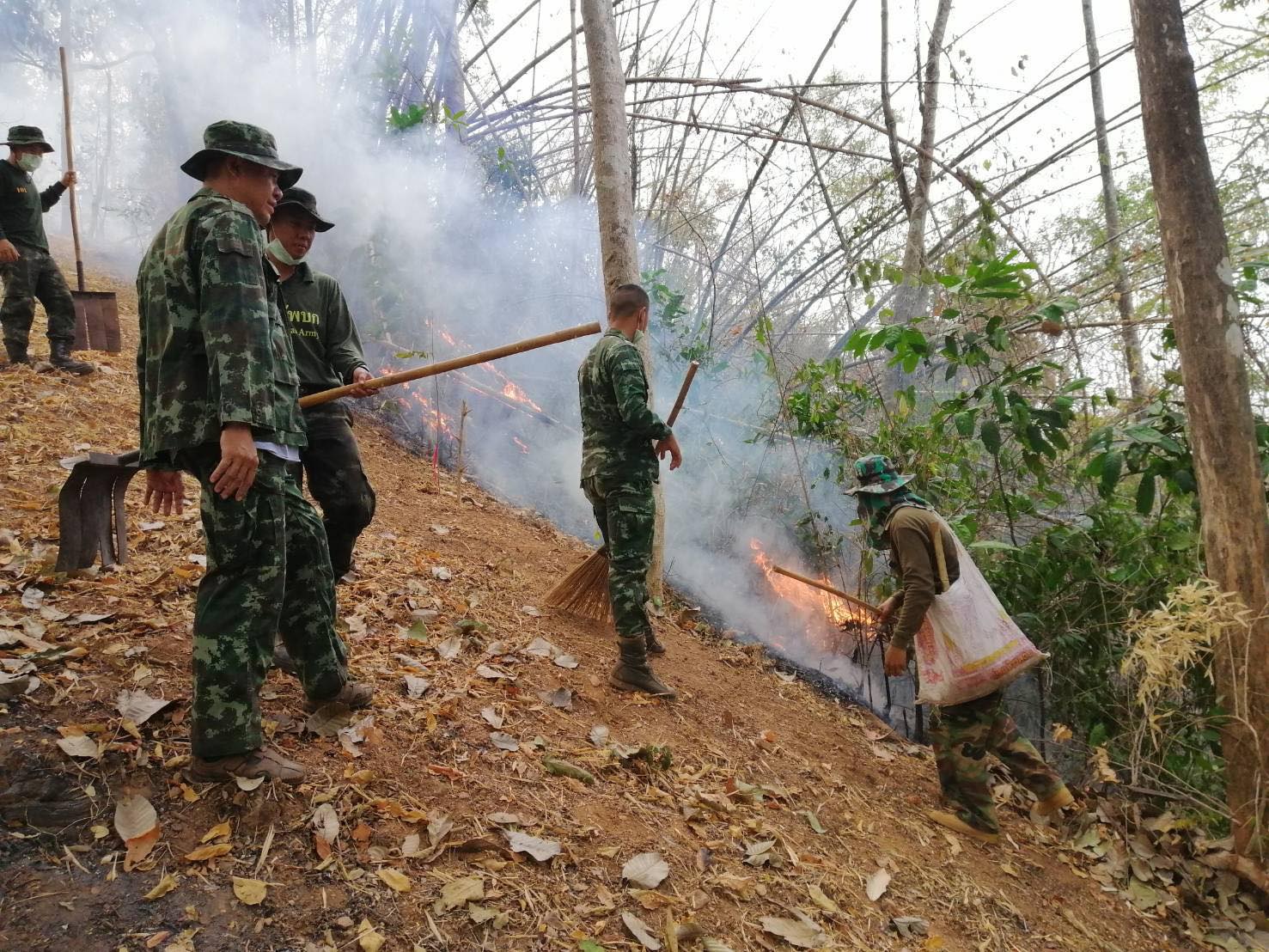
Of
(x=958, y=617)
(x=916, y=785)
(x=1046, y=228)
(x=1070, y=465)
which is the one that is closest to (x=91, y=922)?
(x=958, y=617)

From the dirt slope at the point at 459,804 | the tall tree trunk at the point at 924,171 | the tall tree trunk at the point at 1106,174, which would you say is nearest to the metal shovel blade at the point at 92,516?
the dirt slope at the point at 459,804

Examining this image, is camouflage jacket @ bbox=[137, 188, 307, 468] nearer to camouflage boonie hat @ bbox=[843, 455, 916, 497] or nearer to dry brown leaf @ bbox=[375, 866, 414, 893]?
dry brown leaf @ bbox=[375, 866, 414, 893]

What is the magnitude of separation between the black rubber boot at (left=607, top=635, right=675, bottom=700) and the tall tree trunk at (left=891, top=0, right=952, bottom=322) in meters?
5.65

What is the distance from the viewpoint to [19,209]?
6125mm

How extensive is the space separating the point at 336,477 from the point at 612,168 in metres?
3.67

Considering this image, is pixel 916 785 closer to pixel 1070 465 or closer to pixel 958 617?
pixel 958 617

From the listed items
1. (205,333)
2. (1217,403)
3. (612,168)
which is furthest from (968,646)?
(612,168)

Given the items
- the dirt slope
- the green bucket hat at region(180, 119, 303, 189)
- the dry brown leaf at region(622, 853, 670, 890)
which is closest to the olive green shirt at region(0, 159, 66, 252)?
the dirt slope

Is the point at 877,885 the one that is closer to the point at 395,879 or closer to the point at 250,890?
the point at 395,879

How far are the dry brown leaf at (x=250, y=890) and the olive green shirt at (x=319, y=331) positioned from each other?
7.11 ft

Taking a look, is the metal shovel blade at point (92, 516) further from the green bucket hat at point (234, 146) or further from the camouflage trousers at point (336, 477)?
the green bucket hat at point (234, 146)

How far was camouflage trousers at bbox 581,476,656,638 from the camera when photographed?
4207 millimetres

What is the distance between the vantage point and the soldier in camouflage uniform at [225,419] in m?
2.26

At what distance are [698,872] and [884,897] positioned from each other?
0.92m
